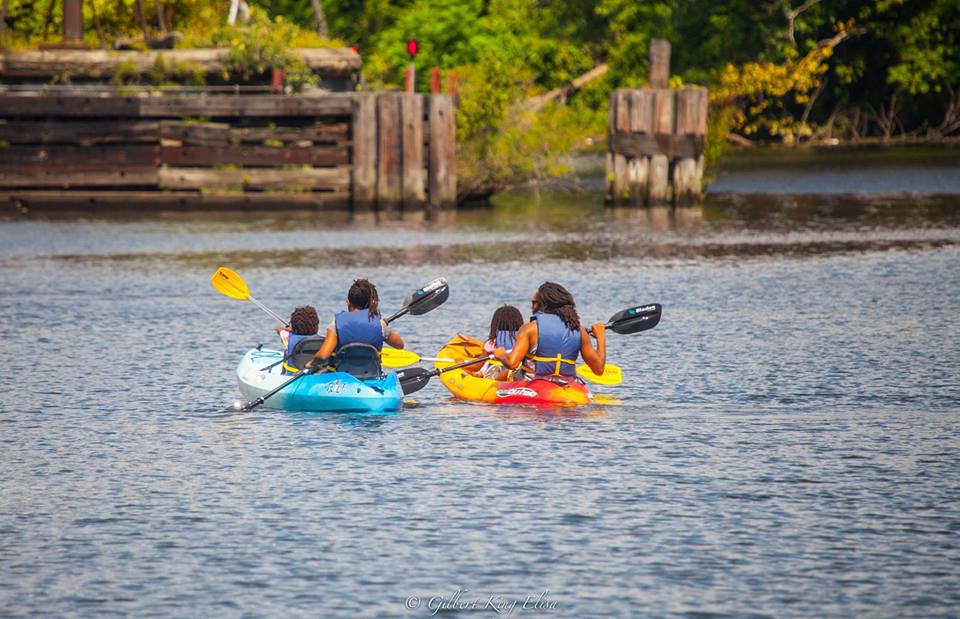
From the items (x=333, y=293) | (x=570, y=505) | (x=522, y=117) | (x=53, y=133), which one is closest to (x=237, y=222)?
(x=53, y=133)

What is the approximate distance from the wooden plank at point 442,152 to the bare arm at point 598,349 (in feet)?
71.2

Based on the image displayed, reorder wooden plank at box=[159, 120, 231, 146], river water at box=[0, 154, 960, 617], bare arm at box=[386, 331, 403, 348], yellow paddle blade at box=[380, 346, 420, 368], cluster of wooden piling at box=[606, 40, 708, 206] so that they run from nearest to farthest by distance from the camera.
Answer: river water at box=[0, 154, 960, 617], bare arm at box=[386, 331, 403, 348], yellow paddle blade at box=[380, 346, 420, 368], cluster of wooden piling at box=[606, 40, 708, 206], wooden plank at box=[159, 120, 231, 146]

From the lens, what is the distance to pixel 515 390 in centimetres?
1584

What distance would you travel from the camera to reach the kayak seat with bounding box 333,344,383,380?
1534cm

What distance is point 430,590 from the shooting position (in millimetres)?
10062

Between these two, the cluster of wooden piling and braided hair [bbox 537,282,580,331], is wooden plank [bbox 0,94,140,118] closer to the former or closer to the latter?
the cluster of wooden piling

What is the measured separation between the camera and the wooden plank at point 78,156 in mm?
38719

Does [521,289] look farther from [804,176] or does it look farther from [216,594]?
[804,176]

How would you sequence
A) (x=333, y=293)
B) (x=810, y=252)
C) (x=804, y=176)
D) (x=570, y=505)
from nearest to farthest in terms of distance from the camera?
(x=570, y=505), (x=333, y=293), (x=810, y=252), (x=804, y=176)

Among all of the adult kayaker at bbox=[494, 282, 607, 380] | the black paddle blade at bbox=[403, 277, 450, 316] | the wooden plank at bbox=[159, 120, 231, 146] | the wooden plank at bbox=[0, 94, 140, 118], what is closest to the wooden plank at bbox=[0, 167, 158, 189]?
the wooden plank at bbox=[159, 120, 231, 146]

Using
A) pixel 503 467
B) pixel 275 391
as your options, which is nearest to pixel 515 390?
pixel 275 391

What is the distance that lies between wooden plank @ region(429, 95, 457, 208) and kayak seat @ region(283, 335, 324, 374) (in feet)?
70.6

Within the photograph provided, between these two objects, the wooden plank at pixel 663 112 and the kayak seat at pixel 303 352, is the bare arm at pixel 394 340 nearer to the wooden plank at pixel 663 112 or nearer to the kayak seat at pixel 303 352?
the kayak seat at pixel 303 352

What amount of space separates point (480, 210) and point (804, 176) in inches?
573
